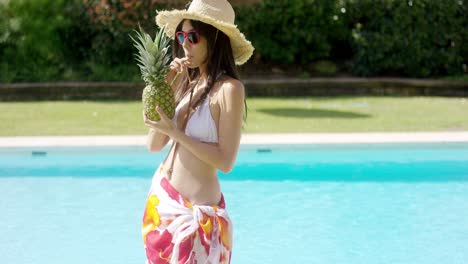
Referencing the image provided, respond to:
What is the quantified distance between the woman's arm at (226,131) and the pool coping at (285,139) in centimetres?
627

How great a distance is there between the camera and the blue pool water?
6320 mm

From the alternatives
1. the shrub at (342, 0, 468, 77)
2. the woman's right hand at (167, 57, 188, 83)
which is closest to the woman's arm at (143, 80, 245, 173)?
the woman's right hand at (167, 57, 188, 83)

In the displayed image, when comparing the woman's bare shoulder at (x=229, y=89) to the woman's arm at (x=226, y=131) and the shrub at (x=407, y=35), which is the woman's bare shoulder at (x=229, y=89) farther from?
the shrub at (x=407, y=35)

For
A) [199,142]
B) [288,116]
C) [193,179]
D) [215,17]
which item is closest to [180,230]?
[193,179]

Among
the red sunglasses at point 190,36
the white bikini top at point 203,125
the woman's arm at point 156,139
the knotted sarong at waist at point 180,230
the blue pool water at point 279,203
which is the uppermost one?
the red sunglasses at point 190,36

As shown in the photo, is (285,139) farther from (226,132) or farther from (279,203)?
(226,132)

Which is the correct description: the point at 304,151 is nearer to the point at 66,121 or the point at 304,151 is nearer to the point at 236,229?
the point at 236,229

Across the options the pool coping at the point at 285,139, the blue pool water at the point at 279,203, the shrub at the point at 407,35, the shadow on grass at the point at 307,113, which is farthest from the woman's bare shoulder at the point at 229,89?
the shrub at the point at 407,35

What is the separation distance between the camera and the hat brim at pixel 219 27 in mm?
3100

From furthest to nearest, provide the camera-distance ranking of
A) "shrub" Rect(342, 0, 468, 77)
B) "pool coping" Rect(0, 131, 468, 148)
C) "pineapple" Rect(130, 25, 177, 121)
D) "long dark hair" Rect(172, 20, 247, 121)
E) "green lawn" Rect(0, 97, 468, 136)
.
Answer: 1. "shrub" Rect(342, 0, 468, 77)
2. "green lawn" Rect(0, 97, 468, 136)
3. "pool coping" Rect(0, 131, 468, 148)
4. "long dark hair" Rect(172, 20, 247, 121)
5. "pineapple" Rect(130, 25, 177, 121)

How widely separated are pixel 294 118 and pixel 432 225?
505 cm

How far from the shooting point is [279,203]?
785 centimetres

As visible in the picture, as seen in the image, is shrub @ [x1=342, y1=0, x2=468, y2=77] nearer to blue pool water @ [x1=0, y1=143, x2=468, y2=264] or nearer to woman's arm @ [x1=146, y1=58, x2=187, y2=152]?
blue pool water @ [x1=0, y1=143, x2=468, y2=264]

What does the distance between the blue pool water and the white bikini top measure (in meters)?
3.11
